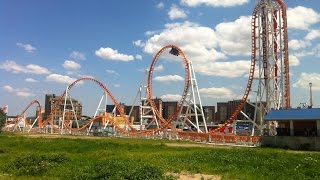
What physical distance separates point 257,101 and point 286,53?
7.77m

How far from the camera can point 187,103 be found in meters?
73.6

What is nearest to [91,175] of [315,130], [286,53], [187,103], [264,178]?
[264,178]

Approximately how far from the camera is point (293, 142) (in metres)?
43.8

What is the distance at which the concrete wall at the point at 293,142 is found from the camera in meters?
41.5

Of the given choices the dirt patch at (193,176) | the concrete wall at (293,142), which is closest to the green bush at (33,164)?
the dirt patch at (193,176)

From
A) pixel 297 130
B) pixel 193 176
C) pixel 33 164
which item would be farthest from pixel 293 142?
pixel 33 164

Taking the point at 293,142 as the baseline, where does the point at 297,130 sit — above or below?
above

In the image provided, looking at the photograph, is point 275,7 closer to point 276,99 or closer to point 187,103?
point 276,99

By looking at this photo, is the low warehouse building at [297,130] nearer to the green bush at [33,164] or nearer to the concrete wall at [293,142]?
the concrete wall at [293,142]

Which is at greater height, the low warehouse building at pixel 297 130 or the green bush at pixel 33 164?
the low warehouse building at pixel 297 130

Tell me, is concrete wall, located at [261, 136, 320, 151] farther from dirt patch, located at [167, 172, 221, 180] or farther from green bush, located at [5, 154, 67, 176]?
green bush, located at [5, 154, 67, 176]

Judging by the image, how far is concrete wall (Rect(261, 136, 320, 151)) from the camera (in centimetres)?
4150

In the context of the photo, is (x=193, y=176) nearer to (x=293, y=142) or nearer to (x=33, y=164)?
(x=33, y=164)

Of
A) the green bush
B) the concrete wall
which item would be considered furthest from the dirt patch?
the concrete wall
